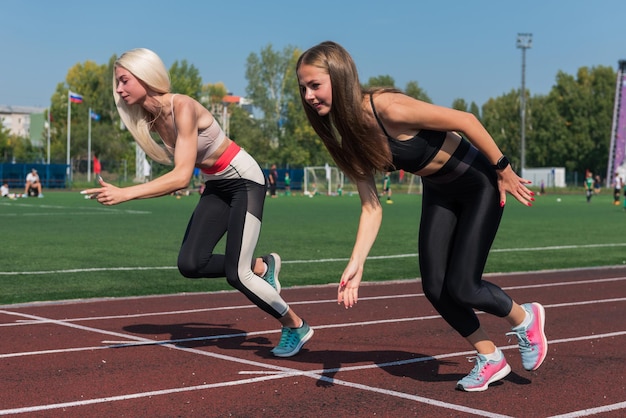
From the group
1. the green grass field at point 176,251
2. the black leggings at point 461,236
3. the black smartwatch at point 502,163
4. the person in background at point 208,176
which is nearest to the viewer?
the black smartwatch at point 502,163

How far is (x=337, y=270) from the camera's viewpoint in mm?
13969

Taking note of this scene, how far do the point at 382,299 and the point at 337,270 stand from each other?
366cm

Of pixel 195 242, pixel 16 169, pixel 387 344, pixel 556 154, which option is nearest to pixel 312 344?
pixel 387 344

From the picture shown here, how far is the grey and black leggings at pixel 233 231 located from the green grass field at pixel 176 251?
3.94 metres

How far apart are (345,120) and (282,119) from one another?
330 feet

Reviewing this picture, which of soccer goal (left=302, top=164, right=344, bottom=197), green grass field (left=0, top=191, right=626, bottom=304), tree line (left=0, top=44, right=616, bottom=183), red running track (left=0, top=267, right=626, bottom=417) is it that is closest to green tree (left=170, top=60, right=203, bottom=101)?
tree line (left=0, top=44, right=616, bottom=183)

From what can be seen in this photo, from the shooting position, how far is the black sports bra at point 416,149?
211 inches

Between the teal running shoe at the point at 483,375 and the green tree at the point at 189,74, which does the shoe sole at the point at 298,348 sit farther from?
the green tree at the point at 189,74

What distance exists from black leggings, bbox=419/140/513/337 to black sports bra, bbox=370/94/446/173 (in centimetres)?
16

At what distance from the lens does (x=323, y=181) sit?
233ft

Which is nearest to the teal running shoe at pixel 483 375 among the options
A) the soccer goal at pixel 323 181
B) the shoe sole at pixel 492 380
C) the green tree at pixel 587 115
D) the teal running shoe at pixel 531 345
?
the shoe sole at pixel 492 380

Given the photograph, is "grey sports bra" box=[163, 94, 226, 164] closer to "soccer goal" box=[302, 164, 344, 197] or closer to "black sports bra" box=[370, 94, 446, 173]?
"black sports bra" box=[370, 94, 446, 173]

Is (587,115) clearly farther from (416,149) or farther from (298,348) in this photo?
(416,149)

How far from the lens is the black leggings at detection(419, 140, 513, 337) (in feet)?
18.3
